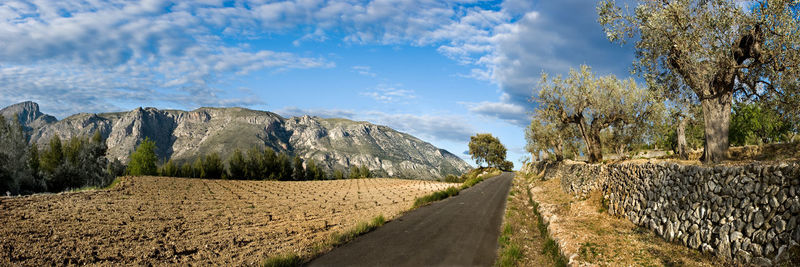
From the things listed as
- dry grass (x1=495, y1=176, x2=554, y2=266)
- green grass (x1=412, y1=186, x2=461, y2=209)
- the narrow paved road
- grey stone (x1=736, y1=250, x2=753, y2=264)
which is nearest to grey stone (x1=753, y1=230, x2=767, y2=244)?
grey stone (x1=736, y1=250, x2=753, y2=264)

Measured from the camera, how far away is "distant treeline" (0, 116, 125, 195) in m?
41.9

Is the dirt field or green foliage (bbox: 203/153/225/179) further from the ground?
green foliage (bbox: 203/153/225/179)

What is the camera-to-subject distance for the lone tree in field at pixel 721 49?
13.7m

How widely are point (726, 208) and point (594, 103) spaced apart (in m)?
22.0

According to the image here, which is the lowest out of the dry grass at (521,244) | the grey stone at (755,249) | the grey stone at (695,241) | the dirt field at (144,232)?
the dirt field at (144,232)

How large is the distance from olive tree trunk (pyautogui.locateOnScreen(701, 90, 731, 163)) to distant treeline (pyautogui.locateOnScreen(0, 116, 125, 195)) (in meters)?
57.8

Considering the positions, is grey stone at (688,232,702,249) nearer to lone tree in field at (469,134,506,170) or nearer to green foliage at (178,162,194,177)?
green foliage at (178,162,194,177)

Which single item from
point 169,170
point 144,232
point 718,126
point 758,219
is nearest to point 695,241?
point 758,219

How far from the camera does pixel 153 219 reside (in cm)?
2181

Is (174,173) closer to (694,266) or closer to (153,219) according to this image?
(153,219)

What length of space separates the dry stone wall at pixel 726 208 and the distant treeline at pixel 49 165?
54.5 m

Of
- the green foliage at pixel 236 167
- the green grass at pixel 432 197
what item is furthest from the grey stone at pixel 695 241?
the green foliage at pixel 236 167

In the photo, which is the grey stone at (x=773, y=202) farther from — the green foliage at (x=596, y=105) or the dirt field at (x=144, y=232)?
the green foliage at (x=596, y=105)

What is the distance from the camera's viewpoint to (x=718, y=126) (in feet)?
52.0
